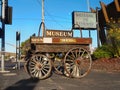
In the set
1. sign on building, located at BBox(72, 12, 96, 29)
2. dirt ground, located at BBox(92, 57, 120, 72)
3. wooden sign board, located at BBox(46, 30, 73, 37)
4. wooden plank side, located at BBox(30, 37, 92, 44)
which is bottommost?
dirt ground, located at BBox(92, 57, 120, 72)

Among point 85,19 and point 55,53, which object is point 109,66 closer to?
point 55,53

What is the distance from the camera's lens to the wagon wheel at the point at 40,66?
14930 millimetres

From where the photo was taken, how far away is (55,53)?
15812mm

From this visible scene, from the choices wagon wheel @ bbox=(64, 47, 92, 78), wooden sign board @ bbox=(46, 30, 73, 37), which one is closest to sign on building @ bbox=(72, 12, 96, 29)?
wooden sign board @ bbox=(46, 30, 73, 37)

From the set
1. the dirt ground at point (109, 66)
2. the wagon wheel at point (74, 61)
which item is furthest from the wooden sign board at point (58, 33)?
the dirt ground at point (109, 66)

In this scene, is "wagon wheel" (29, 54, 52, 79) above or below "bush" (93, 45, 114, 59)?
below

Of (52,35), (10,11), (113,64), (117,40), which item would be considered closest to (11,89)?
(52,35)

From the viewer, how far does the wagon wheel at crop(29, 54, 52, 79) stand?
14930 mm

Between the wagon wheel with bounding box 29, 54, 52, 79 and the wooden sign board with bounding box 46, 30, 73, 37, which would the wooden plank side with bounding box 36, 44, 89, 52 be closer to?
the wagon wheel with bounding box 29, 54, 52, 79

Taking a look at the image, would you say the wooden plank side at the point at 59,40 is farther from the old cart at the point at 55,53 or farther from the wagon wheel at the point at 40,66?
the wagon wheel at the point at 40,66

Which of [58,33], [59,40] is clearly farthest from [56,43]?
[58,33]

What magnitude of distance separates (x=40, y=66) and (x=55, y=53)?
1152 millimetres

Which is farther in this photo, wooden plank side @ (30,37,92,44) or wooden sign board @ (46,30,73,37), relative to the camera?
wooden sign board @ (46,30,73,37)

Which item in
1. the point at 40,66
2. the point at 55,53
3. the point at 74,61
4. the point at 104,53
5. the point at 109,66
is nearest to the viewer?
the point at 40,66
